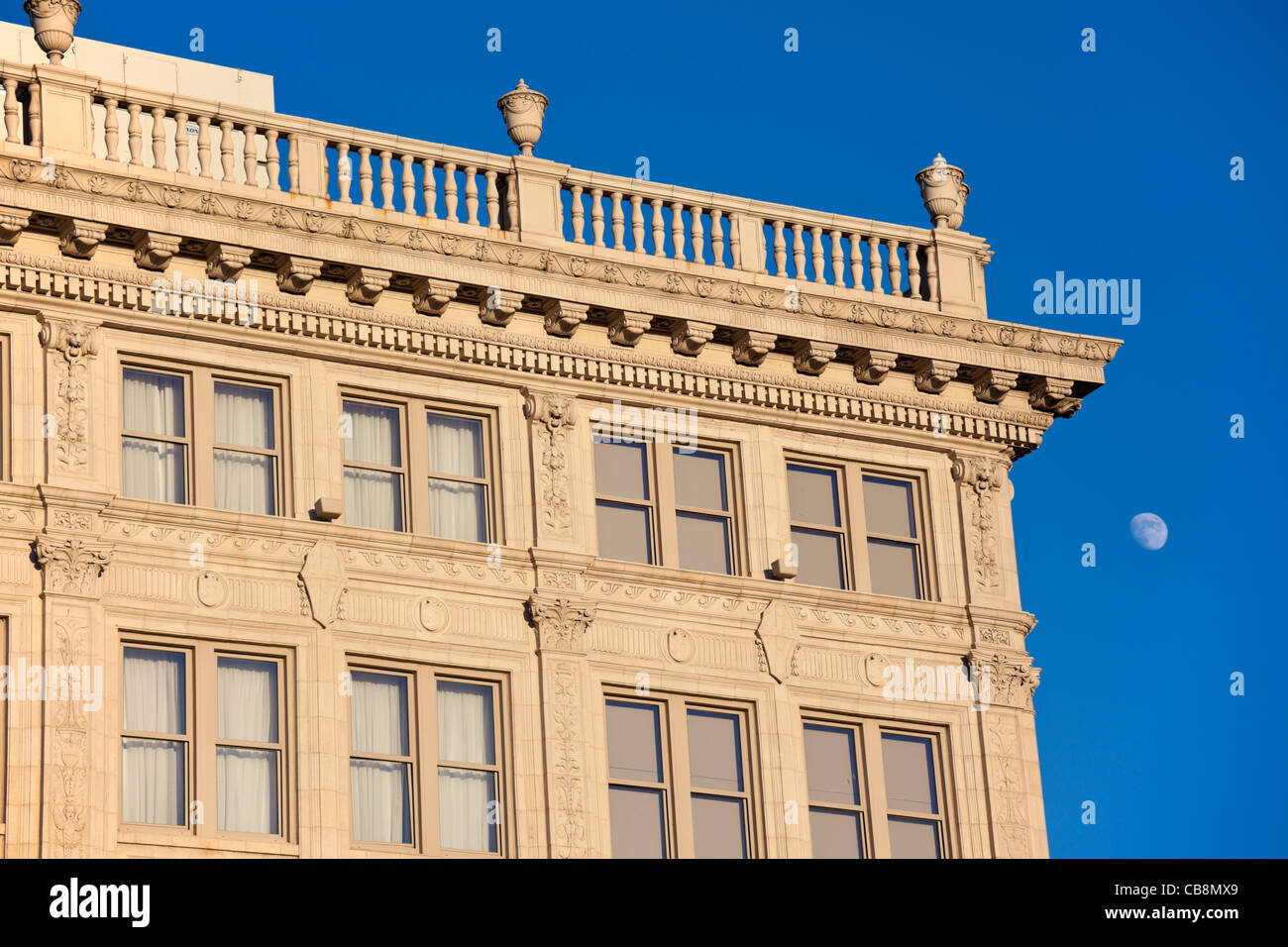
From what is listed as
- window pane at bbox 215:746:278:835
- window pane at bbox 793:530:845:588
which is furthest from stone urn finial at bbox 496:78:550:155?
window pane at bbox 215:746:278:835

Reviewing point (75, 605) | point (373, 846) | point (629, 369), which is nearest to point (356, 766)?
point (373, 846)

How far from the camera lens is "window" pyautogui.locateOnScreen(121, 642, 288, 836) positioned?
33156mm

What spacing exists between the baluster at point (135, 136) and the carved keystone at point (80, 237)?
1.21m

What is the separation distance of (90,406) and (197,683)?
3.25 m

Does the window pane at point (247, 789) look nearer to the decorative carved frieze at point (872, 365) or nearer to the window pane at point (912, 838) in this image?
the window pane at point (912, 838)

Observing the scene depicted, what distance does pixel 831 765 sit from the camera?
1459 inches

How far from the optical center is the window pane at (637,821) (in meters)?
35.4

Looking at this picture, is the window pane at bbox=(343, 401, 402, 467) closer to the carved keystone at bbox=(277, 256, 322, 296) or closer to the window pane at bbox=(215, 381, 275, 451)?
the window pane at bbox=(215, 381, 275, 451)

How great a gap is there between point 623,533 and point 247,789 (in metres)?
5.80

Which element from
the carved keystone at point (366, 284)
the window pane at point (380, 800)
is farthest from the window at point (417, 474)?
the window pane at point (380, 800)

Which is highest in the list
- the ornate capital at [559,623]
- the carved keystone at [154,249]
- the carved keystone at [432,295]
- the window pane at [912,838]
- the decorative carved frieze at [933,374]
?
the carved keystone at [154,249]

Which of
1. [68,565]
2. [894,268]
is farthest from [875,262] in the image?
[68,565]

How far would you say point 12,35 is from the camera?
42219mm

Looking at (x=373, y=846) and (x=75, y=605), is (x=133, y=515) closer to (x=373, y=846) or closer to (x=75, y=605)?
(x=75, y=605)
